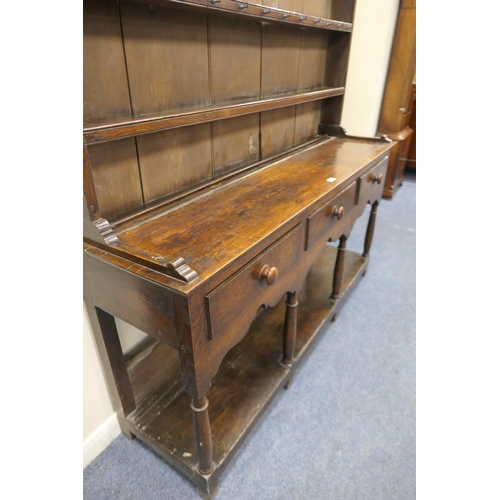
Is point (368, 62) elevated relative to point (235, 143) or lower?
elevated

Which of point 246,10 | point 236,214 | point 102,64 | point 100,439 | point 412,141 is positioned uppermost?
point 246,10

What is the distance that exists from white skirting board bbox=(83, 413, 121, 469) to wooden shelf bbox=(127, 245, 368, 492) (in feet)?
0.25

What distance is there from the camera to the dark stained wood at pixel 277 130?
4.96ft

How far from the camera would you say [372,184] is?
1753mm

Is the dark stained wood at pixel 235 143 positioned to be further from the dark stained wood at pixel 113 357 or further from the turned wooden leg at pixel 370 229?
the turned wooden leg at pixel 370 229

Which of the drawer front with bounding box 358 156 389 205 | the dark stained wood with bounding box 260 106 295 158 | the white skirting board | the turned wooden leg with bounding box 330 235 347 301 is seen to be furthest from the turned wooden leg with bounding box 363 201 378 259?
the white skirting board

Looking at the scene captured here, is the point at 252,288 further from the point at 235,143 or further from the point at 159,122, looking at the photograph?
the point at 235,143

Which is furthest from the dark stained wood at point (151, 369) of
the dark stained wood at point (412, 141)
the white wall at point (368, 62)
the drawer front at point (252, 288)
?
the dark stained wood at point (412, 141)

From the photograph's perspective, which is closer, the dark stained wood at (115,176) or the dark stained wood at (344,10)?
the dark stained wood at (115,176)

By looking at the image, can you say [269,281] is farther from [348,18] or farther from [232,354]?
[348,18]

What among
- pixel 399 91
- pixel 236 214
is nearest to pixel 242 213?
pixel 236 214

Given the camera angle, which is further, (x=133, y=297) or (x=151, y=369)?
(x=151, y=369)

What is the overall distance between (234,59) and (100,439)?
55.0 inches

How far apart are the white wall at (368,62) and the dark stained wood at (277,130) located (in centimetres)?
169
